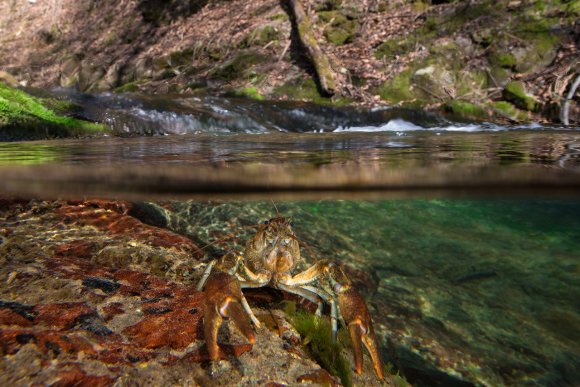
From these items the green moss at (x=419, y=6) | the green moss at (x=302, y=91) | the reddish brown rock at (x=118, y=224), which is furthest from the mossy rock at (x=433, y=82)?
the reddish brown rock at (x=118, y=224)

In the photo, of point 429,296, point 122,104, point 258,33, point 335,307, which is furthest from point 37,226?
point 258,33

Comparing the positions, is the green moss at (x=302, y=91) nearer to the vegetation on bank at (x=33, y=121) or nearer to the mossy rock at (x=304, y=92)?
the mossy rock at (x=304, y=92)

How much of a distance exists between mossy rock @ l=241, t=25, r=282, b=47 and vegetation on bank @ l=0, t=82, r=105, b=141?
928cm

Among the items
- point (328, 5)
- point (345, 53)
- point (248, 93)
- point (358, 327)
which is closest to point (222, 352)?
point (358, 327)

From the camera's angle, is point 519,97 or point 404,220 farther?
point 519,97

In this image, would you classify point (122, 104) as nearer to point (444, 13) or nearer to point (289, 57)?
point (289, 57)

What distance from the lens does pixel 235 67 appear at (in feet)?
52.5

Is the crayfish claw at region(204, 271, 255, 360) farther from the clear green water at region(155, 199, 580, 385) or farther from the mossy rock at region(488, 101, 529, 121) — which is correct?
the mossy rock at region(488, 101, 529, 121)

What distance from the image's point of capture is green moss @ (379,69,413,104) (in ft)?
43.8

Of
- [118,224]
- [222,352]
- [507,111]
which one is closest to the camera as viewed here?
[222,352]

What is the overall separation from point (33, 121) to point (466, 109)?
37.6ft

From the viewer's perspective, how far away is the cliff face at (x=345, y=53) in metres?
12.7

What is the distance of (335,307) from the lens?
3727 mm

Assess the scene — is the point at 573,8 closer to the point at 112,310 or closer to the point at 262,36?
the point at 262,36
